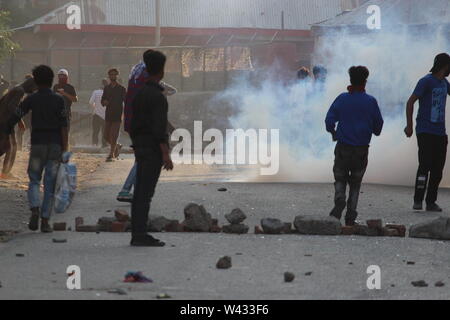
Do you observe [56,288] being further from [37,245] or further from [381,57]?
[381,57]

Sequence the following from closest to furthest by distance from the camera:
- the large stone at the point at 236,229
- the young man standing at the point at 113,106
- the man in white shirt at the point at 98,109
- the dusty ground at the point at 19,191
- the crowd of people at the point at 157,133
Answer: the crowd of people at the point at 157,133 < the large stone at the point at 236,229 < the dusty ground at the point at 19,191 < the young man standing at the point at 113,106 < the man in white shirt at the point at 98,109

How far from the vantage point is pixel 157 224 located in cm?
1070

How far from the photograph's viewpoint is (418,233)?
34.7ft

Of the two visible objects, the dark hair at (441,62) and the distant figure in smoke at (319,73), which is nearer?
the dark hair at (441,62)

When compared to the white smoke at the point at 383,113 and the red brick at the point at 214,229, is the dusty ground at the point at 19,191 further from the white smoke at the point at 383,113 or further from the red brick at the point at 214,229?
the white smoke at the point at 383,113

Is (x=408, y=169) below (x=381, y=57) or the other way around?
below

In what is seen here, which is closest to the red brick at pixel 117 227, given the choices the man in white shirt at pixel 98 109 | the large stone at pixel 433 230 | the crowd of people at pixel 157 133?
the crowd of people at pixel 157 133

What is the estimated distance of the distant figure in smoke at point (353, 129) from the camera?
451 inches

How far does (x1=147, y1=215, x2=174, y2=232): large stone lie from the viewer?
10.7m

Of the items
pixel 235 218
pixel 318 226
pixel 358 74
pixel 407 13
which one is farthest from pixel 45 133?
pixel 407 13

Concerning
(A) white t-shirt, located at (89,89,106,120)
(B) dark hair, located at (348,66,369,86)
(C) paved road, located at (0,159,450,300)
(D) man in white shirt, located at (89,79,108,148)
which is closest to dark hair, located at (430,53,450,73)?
(C) paved road, located at (0,159,450,300)

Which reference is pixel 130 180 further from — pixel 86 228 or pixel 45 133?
pixel 86 228
